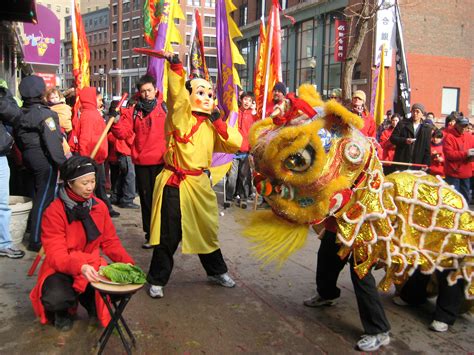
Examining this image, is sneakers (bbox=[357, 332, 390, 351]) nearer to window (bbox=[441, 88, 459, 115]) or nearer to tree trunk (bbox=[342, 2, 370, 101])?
tree trunk (bbox=[342, 2, 370, 101])

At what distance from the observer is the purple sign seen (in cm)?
1468

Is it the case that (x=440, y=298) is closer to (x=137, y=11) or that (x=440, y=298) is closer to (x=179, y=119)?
(x=179, y=119)

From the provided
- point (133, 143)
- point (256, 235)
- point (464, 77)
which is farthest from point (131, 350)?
point (464, 77)

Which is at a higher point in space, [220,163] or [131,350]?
[220,163]

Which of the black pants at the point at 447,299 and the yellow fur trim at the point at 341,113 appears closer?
the yellow fur trim at the point at 341,113

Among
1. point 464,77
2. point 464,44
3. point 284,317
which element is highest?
point 464,44

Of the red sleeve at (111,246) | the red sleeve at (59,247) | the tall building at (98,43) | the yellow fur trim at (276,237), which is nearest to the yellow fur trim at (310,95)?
the yellow fur trim at (276,237)

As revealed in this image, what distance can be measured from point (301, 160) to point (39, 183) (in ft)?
11.0

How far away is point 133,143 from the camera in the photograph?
547 centimetres

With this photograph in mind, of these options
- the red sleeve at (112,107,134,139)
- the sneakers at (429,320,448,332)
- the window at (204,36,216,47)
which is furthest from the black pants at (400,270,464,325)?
the window at (204,36,216,47)

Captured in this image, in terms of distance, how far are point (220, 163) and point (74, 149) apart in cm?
248

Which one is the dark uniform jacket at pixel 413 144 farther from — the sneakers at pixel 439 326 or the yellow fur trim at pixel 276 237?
the yellow fur trim at pixel 276 237

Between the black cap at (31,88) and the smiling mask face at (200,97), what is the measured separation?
1933 mm

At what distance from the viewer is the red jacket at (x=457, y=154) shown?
7.42 meters
